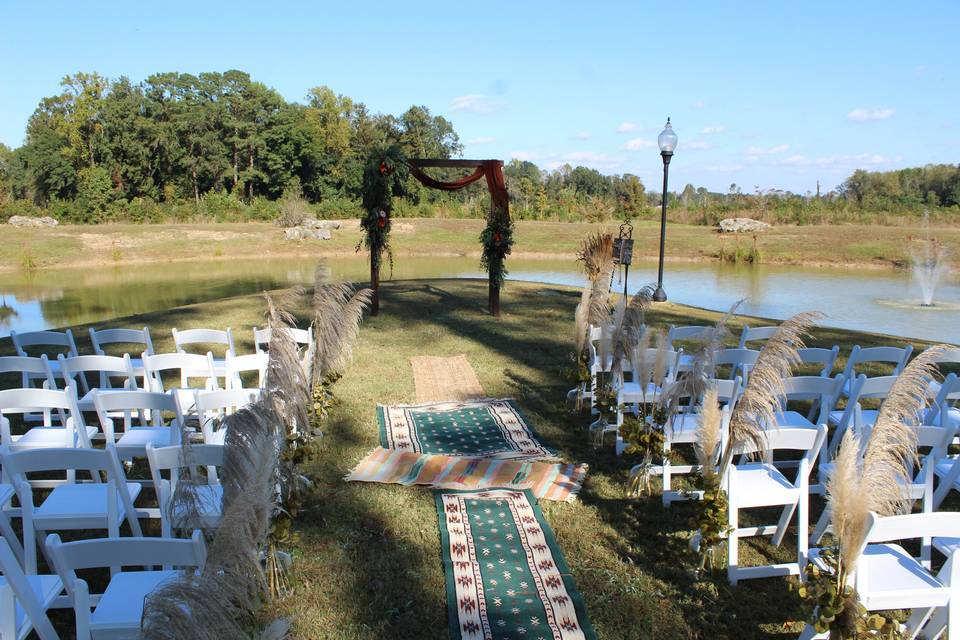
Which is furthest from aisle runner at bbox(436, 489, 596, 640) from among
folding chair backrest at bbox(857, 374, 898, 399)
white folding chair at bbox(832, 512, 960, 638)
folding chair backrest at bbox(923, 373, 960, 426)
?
folding chair backrest at bbox(923, 373, 960, 426)

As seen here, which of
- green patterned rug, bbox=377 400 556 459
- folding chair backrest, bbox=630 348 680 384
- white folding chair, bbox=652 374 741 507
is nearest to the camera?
white folding chair, bbox=652 374 741 507

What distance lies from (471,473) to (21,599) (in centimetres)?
369

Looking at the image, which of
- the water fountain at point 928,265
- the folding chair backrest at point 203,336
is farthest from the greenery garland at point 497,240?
the water fountain at point 928,265

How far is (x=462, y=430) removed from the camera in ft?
23.8

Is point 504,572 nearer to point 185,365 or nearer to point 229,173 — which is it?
point 185,365

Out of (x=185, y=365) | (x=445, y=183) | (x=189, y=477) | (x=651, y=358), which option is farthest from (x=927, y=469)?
(x=445, y=183)

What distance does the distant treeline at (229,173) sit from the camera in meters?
41.1

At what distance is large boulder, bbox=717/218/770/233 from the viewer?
3547 centimetres

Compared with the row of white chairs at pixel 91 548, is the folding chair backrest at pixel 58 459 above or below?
above

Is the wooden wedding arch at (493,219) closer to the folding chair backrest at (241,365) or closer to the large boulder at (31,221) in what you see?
the folding chair backrest at (241,365)

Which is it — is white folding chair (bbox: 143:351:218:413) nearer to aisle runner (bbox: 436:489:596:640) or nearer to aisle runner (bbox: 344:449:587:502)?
aisle runner (bbox: 344:449:587:502)

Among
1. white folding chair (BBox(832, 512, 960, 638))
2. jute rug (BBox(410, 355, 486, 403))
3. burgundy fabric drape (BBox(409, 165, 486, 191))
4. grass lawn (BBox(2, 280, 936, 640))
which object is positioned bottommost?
grass lawn (BBox(2, 280, 936, 640))

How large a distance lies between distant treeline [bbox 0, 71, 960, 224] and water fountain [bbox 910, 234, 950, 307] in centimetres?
992

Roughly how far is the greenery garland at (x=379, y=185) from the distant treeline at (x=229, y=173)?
27347 mm
